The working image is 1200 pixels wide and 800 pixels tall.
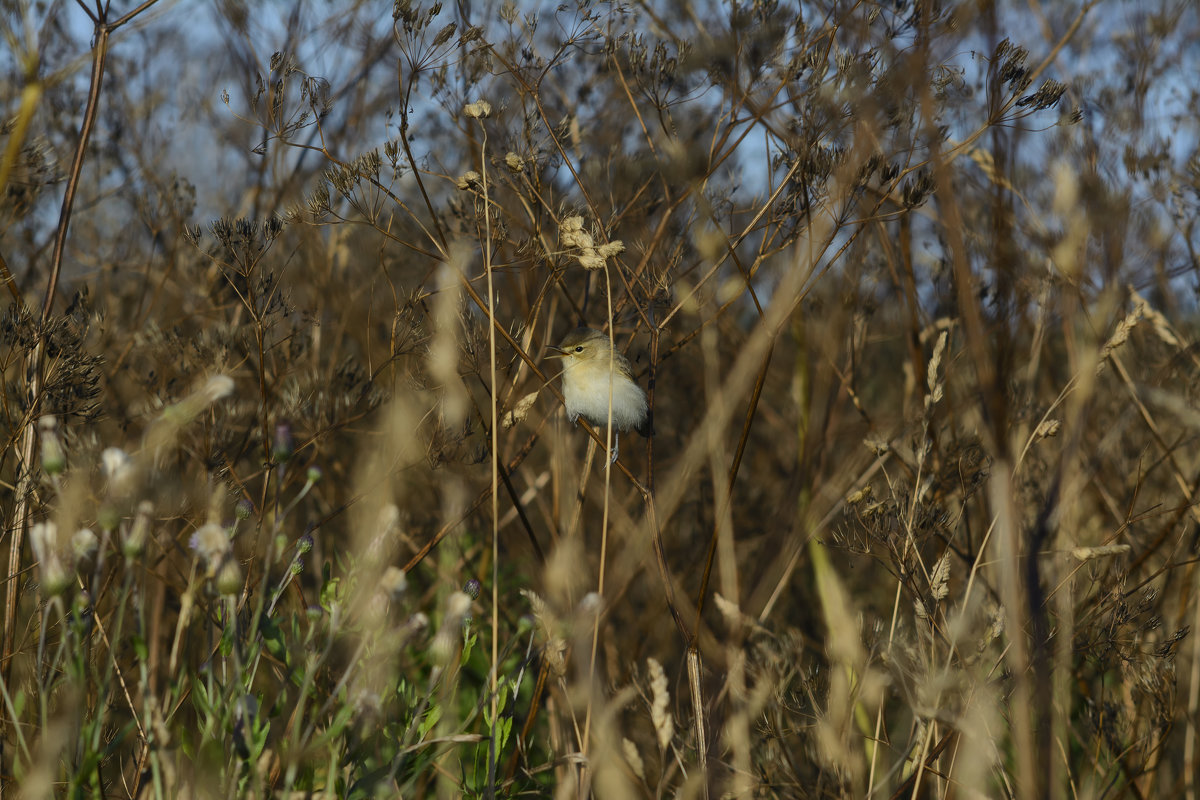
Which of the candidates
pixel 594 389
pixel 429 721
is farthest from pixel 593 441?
pixel 429 721

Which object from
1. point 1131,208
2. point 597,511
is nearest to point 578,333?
point 597,511

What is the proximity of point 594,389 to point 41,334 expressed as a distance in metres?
1.75

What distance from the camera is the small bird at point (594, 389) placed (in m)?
3.25

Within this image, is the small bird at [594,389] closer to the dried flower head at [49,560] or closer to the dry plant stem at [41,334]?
the dry plant stem at [41,334]

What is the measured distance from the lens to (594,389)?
10.8 feet

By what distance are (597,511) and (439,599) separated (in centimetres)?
115

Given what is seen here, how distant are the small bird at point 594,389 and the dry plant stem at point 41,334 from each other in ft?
5.26

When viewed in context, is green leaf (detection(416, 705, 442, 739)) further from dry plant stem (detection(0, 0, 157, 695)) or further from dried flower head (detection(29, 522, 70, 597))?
dry plant stem (detection(0, 0, 157, 695))

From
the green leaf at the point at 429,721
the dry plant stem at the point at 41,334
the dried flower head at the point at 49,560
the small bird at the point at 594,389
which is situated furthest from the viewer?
the small bird at the point at 594,389

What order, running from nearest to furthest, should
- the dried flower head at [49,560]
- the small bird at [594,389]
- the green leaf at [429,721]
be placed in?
the dried flower head at [49,560] < the green leaf at [429,721] < the small bird at [594,389]

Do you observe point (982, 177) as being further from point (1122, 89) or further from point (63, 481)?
point (63, 481)

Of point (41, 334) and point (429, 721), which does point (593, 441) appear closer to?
point (429, 721)

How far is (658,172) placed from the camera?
289cm

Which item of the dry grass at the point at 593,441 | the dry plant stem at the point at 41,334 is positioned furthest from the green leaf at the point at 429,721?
the dry plant stem at the point at 41,334
